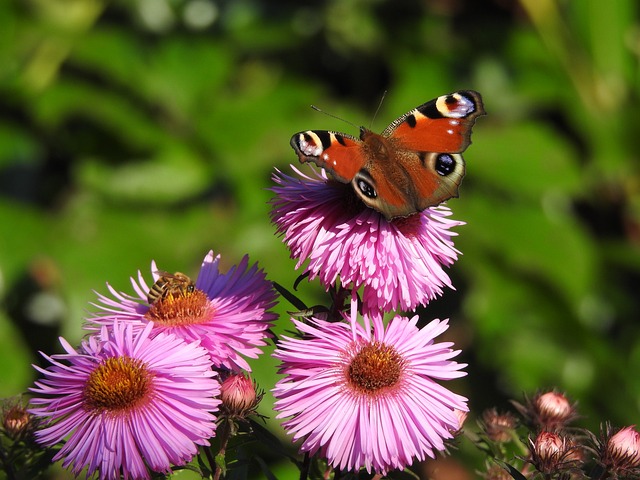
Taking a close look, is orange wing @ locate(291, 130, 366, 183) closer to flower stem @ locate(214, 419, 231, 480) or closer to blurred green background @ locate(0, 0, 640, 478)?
flower stem @ locate(214, 419, 231, 480)

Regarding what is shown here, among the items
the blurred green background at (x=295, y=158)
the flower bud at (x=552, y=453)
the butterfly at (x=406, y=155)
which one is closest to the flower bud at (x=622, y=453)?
the flower bud at (x=552, y=453)

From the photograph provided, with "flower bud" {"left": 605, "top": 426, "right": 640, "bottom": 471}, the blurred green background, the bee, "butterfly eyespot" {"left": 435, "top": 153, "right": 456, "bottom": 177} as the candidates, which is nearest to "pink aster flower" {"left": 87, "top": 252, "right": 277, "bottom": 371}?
the bee

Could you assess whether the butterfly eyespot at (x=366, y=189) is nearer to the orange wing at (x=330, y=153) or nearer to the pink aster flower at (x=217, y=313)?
the orange wing at (x=330, y=153)

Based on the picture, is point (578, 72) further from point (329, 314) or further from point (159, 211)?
point (329, 314)

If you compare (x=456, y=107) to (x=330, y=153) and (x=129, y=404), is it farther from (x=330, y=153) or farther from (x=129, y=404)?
(x=129, y=404)

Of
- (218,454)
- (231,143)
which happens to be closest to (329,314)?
(218,454)

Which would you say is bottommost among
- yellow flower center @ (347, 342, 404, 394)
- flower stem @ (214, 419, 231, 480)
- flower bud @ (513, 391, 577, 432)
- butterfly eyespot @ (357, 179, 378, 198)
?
flower bud @ (513, 391, 577, 432)

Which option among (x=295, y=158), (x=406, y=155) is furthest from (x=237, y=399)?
(x=295, y=158)
